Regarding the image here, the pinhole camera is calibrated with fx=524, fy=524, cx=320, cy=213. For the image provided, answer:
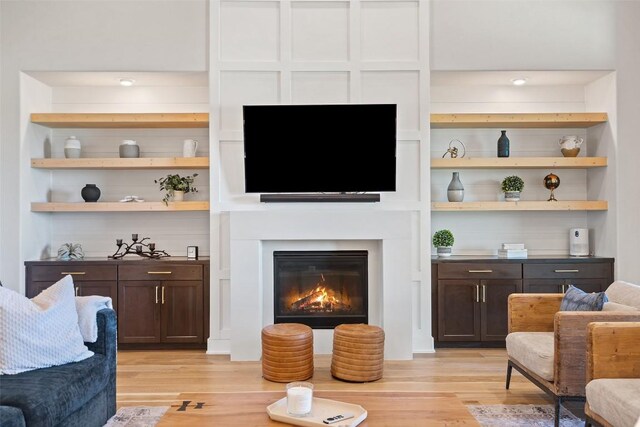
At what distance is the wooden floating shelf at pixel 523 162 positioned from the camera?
511 centimetres

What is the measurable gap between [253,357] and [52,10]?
374cm

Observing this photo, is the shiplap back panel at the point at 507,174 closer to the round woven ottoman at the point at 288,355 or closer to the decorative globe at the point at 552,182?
the decorative globe at the point at 552,182

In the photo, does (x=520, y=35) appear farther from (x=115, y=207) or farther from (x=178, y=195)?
(x=115, y=207)

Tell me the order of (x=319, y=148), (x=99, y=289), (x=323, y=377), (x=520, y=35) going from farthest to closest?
1. (x=520, y=35)
2. (x=99, y=289)
3. (x=319, y=148)
4. (x=323, y=377)

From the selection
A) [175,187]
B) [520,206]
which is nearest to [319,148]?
[175,187]

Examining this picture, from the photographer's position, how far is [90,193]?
5215 mm

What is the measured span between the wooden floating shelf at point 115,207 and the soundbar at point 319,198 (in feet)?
2.33

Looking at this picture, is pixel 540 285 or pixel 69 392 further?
pixel 540 285

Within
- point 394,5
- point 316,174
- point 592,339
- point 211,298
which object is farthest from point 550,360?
point 394,5

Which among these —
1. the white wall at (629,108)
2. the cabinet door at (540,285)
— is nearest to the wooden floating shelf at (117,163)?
the cabinet door at (540,285)

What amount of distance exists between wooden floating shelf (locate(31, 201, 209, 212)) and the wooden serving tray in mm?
2971

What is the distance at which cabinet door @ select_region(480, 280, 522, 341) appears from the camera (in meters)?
4.95

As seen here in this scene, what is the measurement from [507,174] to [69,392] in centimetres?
456

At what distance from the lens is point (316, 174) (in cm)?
474
